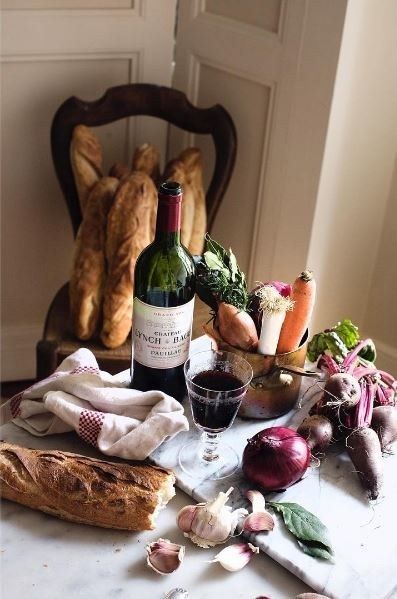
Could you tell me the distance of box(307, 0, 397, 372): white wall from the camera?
1867mm

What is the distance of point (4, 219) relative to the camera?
2.25m

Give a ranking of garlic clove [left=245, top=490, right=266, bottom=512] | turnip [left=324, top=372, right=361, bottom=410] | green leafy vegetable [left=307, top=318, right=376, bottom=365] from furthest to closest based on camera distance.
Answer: green leafy vegetable [left=307, top=318, right=376, bottom=365], turnip [left=324, top=372, right=361, bottom=410], garlic clove [left=245, top=490, right=266, bottom=512]

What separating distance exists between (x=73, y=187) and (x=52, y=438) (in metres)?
1.01

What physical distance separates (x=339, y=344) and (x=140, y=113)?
1.03 metres

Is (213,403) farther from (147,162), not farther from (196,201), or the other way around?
(147,162)

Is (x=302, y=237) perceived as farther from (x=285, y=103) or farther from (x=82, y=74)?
(x=82, y=74)

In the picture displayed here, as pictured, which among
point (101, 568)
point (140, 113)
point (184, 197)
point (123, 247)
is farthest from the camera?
point (140, 113)

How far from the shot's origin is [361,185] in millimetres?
2076

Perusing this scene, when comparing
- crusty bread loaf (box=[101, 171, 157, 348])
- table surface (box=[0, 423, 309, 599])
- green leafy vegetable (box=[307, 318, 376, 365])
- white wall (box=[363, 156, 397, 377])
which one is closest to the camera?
table surface (box=[0, 423, 309, 599])

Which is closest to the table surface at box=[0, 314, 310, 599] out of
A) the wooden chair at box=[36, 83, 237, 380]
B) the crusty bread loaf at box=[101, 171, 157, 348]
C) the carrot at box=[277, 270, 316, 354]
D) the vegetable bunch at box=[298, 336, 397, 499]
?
the vegetable bunch at box=[298, 336, 397, 499]

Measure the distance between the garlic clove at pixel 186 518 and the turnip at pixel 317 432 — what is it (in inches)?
8.6

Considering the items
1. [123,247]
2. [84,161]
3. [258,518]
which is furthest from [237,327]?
[84,161]

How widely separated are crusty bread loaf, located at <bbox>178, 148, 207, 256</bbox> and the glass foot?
2.81ft

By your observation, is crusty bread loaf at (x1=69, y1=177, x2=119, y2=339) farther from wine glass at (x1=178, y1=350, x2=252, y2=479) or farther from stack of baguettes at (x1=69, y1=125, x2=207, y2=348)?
wine glass at (x1=178, y1=350, x2=252, y2=479)
